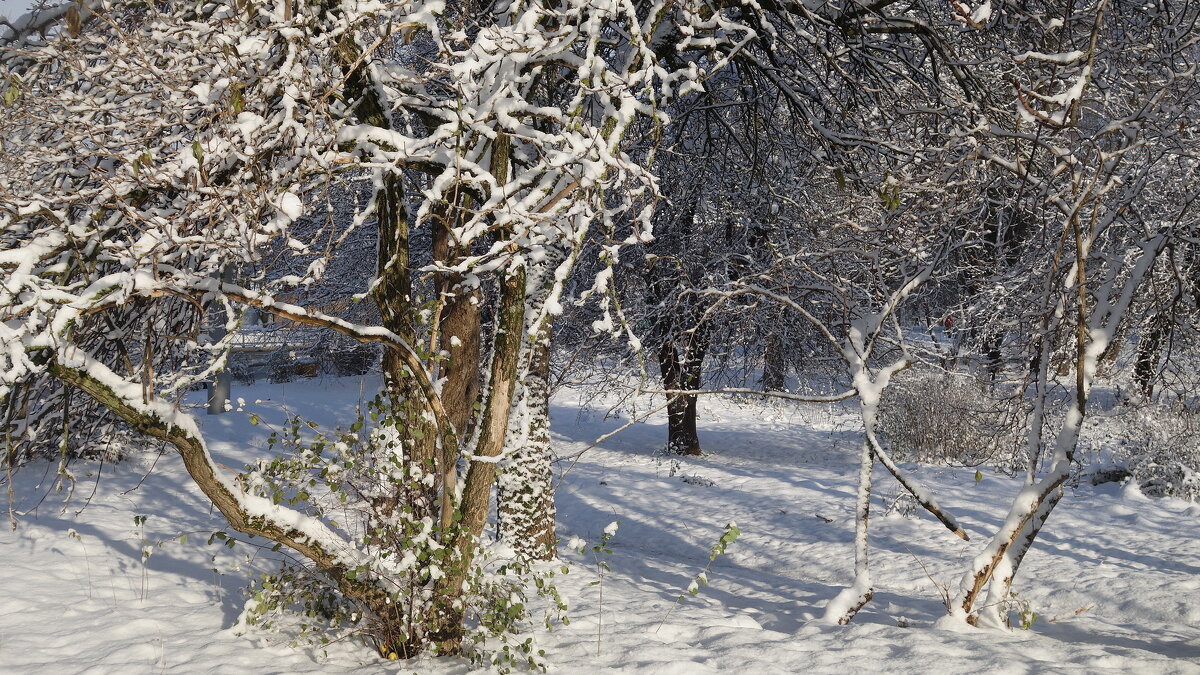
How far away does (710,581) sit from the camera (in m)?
7.16

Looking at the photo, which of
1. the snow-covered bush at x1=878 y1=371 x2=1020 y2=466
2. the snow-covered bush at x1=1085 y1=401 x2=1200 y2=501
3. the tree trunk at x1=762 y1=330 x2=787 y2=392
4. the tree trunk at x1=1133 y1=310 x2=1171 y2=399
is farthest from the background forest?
the tree trunk at x1=762 y1=330 x2=787 y2=392

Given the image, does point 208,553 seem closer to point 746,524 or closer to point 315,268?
point 315,268

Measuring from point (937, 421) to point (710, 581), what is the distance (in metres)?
6.86

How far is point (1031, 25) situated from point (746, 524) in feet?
18.4

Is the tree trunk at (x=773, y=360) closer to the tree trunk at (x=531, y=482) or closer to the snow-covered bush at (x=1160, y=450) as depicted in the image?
the snow-covered bush at (x=1160, y=450)

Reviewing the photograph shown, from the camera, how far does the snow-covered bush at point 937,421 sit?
39.9 feet

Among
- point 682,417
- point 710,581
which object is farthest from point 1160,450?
point 710,581

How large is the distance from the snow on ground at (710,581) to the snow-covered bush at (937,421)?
120 centimetres

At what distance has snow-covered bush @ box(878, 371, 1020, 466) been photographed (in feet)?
39.9

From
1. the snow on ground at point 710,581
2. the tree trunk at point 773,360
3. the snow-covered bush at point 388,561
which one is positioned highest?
the tree trunk at point 773,360

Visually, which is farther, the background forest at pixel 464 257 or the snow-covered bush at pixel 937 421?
the snow-covered bush at pixel 937 421

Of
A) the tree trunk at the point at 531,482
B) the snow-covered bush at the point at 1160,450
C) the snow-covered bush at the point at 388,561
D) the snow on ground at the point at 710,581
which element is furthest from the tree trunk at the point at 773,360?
the snow-covered bush at the point at 388,561

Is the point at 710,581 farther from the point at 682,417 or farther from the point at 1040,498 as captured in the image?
the point at 682,417

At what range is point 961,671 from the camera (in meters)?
4.03
